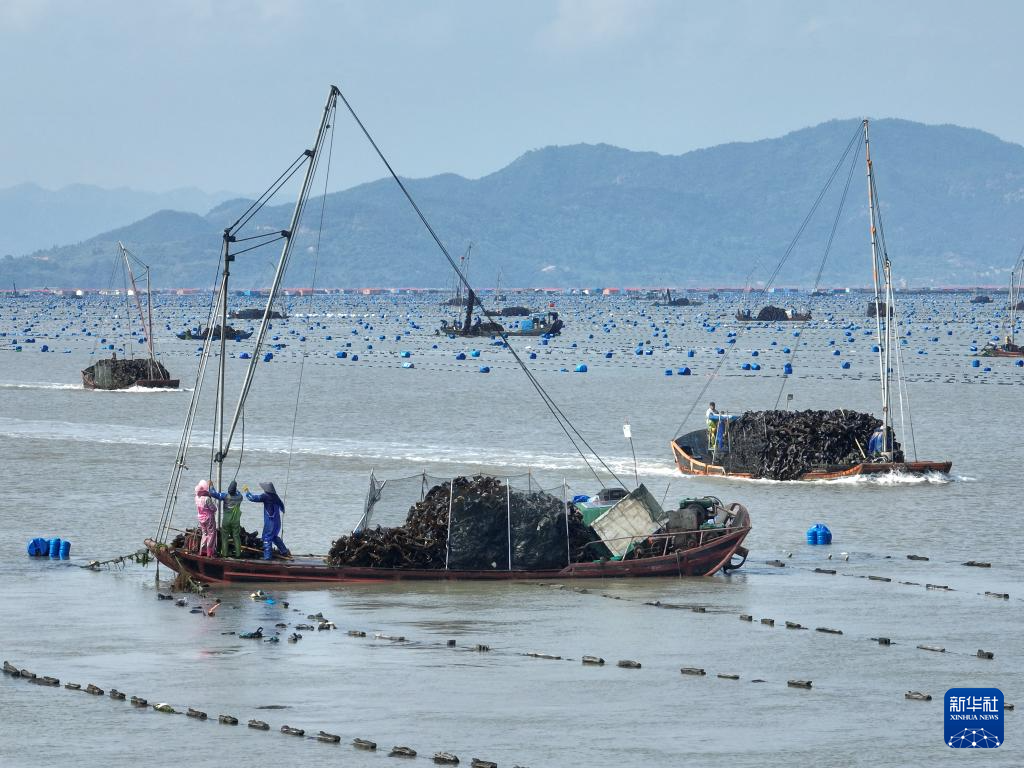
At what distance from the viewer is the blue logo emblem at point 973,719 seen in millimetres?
20922

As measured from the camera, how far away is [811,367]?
12294cm

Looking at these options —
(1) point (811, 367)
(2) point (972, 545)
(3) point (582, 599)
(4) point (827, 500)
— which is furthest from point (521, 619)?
(1) point (811, 367)

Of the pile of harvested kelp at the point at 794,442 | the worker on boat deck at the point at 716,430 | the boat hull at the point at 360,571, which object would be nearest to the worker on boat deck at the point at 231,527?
the boat hull at the point at 360,571

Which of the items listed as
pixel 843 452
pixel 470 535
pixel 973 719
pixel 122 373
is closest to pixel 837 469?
pixel 843 452

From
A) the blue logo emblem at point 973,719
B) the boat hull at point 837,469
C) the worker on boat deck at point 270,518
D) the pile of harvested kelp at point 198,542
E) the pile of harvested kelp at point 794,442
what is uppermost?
the pile of harvested kelp at point 794,442

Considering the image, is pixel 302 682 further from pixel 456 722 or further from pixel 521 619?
pixel 521 619

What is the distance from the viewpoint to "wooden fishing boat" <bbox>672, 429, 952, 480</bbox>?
48.8m

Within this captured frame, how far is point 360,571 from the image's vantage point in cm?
3275

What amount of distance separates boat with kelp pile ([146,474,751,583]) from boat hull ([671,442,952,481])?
15714 mm

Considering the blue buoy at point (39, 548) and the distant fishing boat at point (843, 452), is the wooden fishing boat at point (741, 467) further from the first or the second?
the blue buoy at point (39, 548)

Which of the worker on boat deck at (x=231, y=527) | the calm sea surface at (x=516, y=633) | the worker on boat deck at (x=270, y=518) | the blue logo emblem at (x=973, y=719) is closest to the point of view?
the blue logo emblem at (x=973, y=719)

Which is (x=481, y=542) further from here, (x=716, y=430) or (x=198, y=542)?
(x=716, y=430)

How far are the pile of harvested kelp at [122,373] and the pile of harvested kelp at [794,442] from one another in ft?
153

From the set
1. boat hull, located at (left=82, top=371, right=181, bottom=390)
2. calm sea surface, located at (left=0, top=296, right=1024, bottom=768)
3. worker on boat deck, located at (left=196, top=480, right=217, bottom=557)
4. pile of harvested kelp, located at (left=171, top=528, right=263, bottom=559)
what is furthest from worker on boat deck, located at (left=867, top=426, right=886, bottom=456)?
boat hull, located at (left=82, top=371, right=181, bottom=390)
